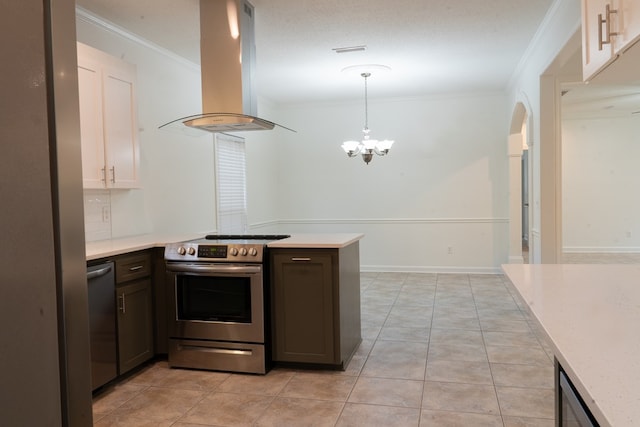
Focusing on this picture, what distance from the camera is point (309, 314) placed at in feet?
11.0

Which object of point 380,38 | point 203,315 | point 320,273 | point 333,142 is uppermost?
point 380,38

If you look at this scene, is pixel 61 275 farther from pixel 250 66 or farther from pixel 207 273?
pixel 250 66

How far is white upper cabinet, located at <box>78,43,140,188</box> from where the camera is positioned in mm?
3303

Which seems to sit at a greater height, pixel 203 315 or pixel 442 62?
pixel 442 62

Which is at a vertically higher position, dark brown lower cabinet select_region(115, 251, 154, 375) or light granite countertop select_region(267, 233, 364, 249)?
light granite countertop select_region(267, 233, 364, 249)

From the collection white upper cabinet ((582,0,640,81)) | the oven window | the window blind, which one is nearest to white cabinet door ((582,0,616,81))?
white upper cabinet ((582,0,640,81))

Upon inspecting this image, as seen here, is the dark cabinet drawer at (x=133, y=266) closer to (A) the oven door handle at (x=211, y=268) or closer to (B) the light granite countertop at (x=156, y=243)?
(B) the light granite countertop at (x=156, y=243)

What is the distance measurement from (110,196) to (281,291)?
1.72m

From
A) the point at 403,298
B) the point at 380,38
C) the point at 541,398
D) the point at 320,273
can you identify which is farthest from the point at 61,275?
the point at 403,298

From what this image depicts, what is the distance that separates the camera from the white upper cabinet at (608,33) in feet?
4.28

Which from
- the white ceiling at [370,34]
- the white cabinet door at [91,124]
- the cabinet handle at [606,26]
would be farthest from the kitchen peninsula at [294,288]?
the cabinet handle at [606,26]

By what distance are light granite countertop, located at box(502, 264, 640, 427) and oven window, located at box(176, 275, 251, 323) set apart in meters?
1.91

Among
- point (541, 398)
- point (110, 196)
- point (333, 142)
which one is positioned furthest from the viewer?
point (333, 142)

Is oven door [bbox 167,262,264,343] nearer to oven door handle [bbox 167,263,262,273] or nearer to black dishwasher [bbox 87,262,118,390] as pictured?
oven door handle [bbox 167,263,262,273]
